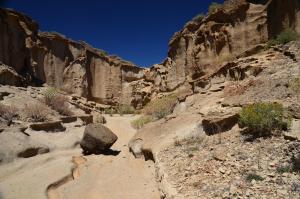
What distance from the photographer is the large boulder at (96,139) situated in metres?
10.9

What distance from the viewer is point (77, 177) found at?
28.5ft

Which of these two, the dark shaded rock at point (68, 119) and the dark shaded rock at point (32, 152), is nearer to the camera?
the dark shaded rock at point (32, 152)

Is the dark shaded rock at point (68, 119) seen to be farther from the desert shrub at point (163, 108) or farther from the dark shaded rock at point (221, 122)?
the dark shaded rock at point (221, 122)

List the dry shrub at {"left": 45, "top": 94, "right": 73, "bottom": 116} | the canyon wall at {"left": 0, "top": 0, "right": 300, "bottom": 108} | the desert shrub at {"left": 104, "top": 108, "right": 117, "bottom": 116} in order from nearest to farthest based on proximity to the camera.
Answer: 1. the canyon wall at {"left": 0, "top": 0, "right": 300, "bottom": 108}
2. the dry shrub at {"left": 45, "top": 94, "right": 73, "bottom": 116}
3. the desert shrub at {"left": 104, "top": 108, "right": 117, "bottom": 116}

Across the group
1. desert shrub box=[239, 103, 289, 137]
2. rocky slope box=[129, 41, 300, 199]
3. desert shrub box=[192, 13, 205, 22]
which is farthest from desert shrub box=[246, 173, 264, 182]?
desert shrub box=[192, 13, 205, 22]

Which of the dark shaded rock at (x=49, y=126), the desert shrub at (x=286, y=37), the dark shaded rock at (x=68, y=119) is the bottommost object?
the dark shaded rock at (x=49, y=126)

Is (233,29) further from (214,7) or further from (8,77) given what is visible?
(8,77)

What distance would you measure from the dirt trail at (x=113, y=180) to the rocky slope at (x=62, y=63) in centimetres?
1517

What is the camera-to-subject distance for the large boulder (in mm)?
10891

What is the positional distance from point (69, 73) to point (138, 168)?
67.4 ft

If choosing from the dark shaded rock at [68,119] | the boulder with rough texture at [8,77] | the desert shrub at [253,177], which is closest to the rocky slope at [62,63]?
the boulder with rough texture at [8,77]

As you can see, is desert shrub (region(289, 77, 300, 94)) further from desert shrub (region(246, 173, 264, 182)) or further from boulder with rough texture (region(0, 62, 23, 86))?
boulder with rough texture (region(0, 62, 23, 86))

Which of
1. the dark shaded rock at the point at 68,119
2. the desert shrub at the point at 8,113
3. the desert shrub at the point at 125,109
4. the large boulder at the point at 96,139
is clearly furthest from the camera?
the desert shrub at the point at 125,109

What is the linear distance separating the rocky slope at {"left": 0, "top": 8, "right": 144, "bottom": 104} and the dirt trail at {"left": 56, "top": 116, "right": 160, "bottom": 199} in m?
15.2
